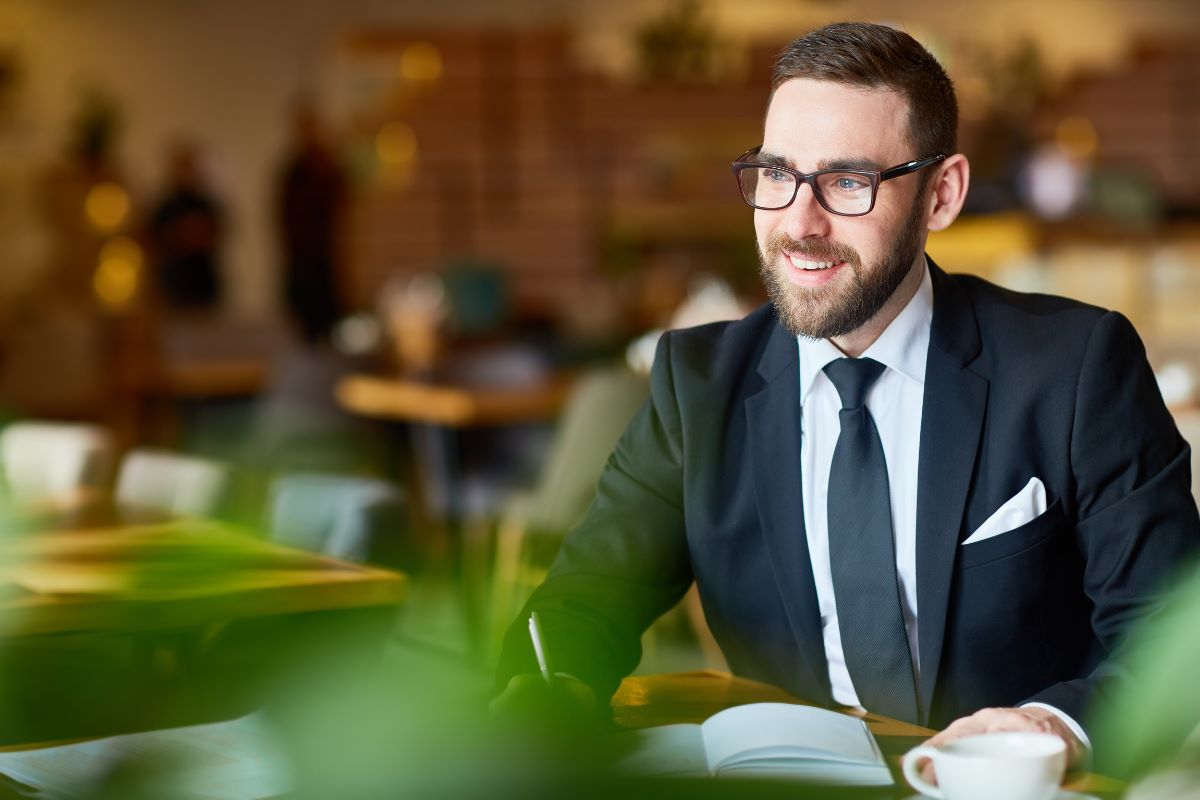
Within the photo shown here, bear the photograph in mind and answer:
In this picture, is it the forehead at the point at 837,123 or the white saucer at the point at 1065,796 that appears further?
the forehead at the point at 837,123

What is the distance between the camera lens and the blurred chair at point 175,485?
2475 mm

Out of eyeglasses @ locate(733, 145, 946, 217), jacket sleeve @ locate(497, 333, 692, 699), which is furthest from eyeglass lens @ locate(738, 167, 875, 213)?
jacket sleeve @ locate(497, 333, 692, 699)

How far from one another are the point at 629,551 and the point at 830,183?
0.44 m

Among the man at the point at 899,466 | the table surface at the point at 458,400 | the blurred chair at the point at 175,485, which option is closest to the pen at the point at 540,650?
the man at the point at 899,466

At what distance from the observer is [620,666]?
140cm

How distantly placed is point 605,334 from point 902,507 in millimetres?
Answer: 7272

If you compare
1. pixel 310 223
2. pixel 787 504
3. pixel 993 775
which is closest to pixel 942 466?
pixel 787 504

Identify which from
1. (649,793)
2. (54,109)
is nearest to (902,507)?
(649,793)

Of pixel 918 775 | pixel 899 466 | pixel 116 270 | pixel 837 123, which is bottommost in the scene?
pixel 116 270

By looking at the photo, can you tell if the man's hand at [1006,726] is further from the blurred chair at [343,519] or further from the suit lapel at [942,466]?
the blurred chair at [343,519]

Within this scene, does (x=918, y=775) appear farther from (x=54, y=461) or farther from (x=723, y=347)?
(x=54, y=461)

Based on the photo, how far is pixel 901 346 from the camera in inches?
57.1

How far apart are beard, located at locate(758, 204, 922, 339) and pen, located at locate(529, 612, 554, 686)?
0.39 metres

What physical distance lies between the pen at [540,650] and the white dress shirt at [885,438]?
0.31 meters
